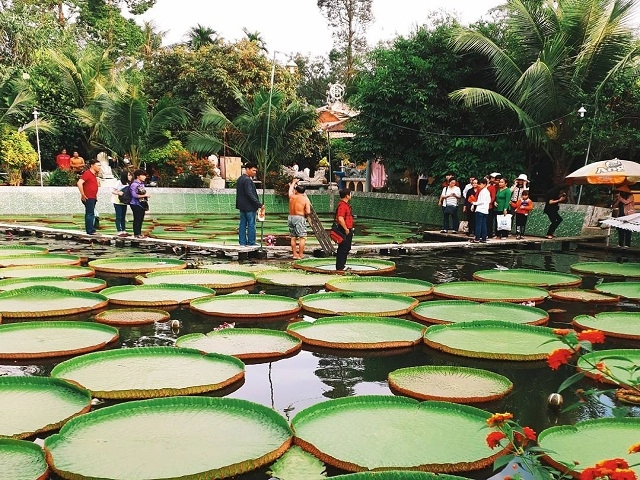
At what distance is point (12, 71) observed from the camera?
78.5 feet

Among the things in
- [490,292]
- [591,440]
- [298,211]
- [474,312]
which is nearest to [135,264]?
[298,211]

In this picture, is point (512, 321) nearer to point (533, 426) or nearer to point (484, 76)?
point (533, 426)

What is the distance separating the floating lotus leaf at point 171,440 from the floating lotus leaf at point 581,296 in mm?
5139

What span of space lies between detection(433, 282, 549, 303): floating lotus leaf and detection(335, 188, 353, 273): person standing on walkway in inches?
61.8

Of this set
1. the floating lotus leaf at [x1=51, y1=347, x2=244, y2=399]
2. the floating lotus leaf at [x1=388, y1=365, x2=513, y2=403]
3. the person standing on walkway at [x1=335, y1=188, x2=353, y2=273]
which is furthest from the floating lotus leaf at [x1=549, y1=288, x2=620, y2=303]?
the floating lotus leaf at [x1=51, y1=347, x2=244, y2=399]

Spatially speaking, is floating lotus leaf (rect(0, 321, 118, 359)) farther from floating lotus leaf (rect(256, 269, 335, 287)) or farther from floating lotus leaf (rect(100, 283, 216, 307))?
floating lotus leaf (rect(256, 269, 335, 287))

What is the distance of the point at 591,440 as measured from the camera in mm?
3664

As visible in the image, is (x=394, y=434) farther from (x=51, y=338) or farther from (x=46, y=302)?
(x=46, y=302)

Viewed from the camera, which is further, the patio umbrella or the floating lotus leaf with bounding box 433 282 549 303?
the patio umbrella

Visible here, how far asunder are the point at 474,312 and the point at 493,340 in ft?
3.71

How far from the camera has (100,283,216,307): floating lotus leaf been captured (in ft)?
23.8

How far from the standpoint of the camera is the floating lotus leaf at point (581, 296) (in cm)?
774

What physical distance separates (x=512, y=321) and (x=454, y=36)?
1205cm

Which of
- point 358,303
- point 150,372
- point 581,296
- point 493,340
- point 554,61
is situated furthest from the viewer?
point 554,61
